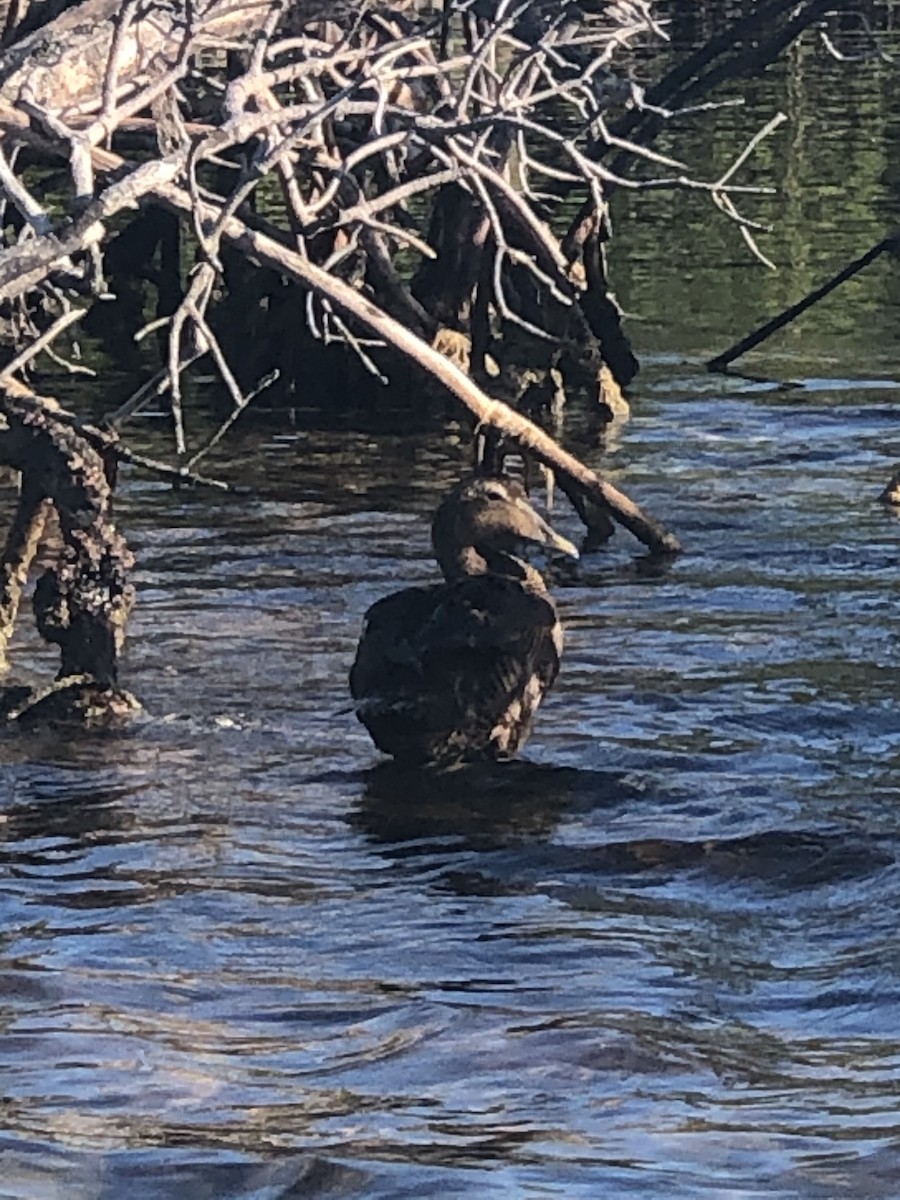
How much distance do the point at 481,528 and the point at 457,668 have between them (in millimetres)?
1275

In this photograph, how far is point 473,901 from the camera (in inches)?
246

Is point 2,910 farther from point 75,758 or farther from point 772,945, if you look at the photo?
point 772,945

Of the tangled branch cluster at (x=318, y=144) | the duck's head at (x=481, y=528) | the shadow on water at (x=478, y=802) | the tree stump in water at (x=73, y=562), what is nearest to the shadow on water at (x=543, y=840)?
the shadow on water at (x=478, y=802)

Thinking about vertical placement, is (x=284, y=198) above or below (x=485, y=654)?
above

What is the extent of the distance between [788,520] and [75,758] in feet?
13.2

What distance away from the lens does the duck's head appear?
815 cm

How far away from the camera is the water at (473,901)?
15.7 ft

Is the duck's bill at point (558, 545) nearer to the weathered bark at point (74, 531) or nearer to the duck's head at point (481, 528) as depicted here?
the duck's head at point (481, 528)

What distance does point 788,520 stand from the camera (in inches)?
418

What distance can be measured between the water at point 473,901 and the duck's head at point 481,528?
0.45m

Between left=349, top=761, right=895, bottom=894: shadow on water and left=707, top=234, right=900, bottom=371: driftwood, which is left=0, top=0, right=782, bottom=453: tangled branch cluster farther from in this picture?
left=349, top=761, right=895, bottom=894: shadow on water

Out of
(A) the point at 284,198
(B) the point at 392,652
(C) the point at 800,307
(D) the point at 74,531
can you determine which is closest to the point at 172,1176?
(B) the point at 392,652

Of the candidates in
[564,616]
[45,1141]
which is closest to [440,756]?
[564,616]

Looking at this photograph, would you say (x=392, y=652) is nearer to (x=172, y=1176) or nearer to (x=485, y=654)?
(x=485, y=654)
